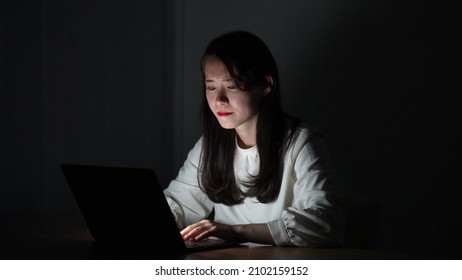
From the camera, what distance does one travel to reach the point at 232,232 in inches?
56.9

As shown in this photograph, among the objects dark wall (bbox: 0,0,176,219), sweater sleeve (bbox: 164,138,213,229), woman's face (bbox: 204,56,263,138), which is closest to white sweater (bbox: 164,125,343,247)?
sweater sleeve (bbox: 164,138,213,229)

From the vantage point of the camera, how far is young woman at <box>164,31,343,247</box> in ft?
5.53

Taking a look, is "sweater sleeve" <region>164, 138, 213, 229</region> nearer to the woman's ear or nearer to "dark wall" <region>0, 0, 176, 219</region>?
the woman's ear

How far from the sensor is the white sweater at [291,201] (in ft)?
4.75

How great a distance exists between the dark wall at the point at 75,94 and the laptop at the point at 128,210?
87cm

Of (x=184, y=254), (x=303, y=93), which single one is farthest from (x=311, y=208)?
(x=303, y=93)

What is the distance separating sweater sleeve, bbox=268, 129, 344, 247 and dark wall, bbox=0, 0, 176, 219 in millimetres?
986

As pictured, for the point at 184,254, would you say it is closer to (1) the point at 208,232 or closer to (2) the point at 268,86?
(1) the point at 208,232

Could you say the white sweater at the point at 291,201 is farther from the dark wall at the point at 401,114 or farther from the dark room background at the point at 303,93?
the dark wall at the point at 401,114

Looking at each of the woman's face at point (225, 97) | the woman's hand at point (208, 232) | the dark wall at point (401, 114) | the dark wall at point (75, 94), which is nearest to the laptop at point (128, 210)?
the woman's hand at point (208, 232)

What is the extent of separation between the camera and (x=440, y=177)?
2.24 meters

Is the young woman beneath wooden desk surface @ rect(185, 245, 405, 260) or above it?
→ above
